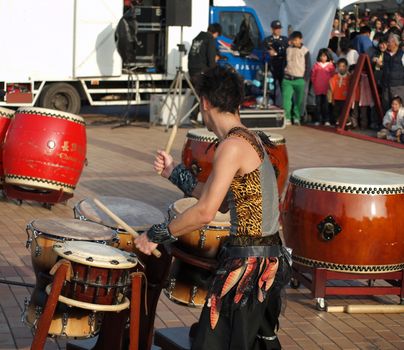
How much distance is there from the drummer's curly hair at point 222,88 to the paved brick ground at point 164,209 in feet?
7.33

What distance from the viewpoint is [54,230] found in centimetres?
521

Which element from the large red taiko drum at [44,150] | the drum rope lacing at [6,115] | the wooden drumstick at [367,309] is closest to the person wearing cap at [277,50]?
the drum rope lacing at [6,115]

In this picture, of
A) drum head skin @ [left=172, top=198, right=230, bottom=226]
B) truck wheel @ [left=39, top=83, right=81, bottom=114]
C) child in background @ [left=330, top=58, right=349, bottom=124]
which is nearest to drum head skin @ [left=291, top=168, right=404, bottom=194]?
drum head skin @ [left=172, top=198, right=230, bottom=226]

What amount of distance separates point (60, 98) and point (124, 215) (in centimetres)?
1175

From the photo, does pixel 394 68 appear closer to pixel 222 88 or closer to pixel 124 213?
pixel 124 213

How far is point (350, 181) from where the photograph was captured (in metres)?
7.05

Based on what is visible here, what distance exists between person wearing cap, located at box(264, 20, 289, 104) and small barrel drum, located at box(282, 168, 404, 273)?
456 inches

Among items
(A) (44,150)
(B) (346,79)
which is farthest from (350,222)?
(B) (346,79)

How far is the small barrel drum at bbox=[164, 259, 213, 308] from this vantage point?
18.7 ft

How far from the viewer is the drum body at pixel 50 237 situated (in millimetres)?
5133

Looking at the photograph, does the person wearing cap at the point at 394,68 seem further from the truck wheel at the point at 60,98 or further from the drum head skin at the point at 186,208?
the drum head skin at the point at 186,208

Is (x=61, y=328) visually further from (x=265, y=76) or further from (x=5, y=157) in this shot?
(x=265, y=76)

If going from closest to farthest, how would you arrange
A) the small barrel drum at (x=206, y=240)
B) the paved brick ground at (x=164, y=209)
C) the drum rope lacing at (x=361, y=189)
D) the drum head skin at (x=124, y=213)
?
the drum head skin at (x=124, y=213) < the small barrel drum at (x=206, y=240) < the paved brick ground at (x=164, y=209) < the drum rope lacing at (x=361, y=189)

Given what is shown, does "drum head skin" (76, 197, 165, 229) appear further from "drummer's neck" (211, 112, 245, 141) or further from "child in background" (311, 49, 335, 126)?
"child in background" (311, 49, 335, 126)
